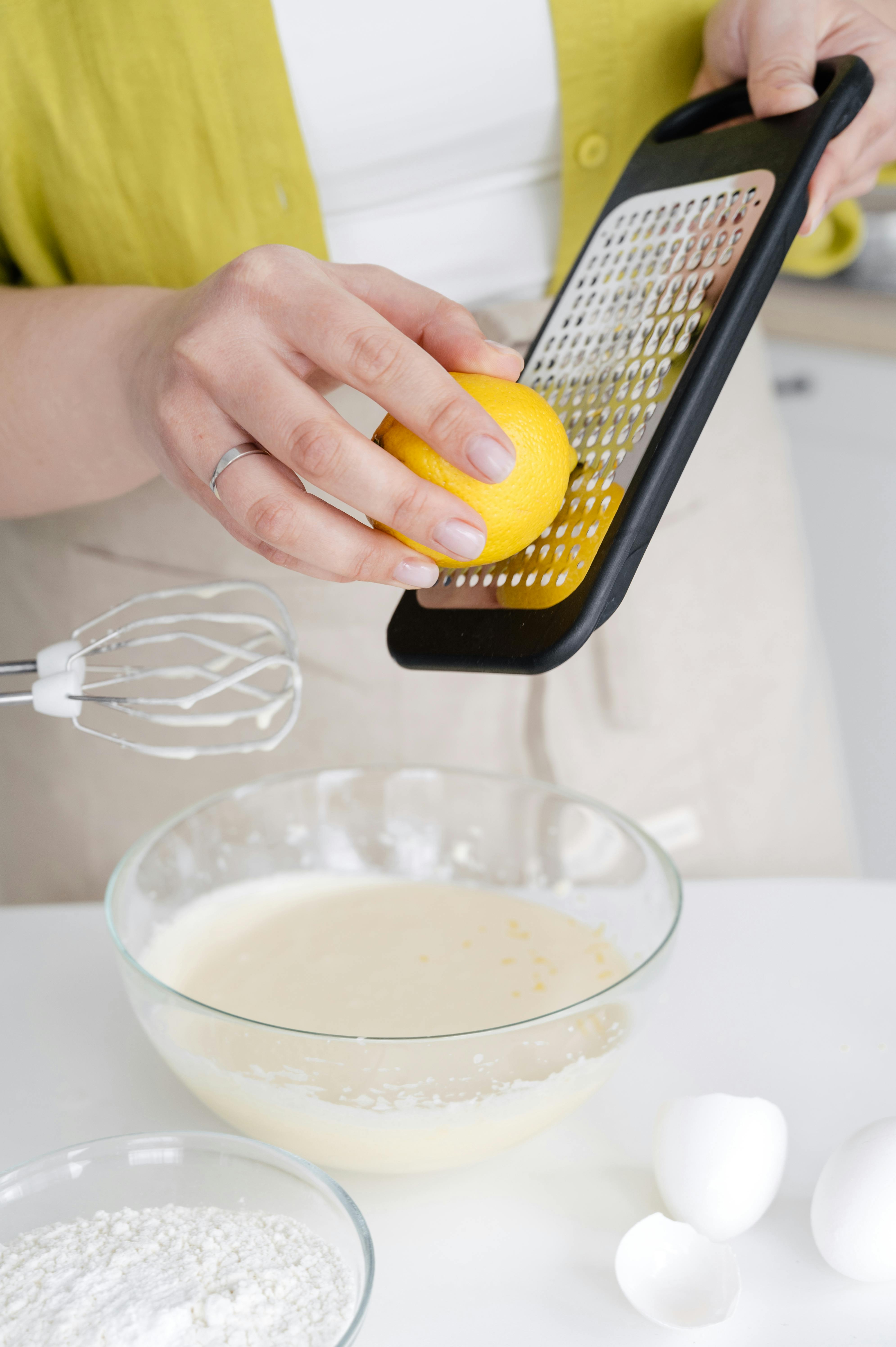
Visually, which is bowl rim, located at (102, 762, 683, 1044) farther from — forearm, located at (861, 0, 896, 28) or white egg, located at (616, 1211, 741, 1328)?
forearm, located at (861, 0, 896, 28)

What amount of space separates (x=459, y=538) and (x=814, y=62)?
0.42m

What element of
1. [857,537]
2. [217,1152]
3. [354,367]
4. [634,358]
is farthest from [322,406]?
[857,537]

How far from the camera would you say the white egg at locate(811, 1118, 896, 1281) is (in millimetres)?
523

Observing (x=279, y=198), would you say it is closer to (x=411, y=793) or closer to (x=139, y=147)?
(x=139, y=147)

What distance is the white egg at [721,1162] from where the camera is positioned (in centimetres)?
55

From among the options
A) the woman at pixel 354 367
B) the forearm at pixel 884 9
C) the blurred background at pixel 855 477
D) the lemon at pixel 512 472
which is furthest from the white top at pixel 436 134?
the blurred background at pixel 855 477

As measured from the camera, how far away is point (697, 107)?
0.72 meters

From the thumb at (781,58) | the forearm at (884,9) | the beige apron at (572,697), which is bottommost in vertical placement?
the beige apron at (572,697)

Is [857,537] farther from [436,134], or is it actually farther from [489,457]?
[489,457]

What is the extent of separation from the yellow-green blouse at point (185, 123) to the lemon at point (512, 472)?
0.34 metres

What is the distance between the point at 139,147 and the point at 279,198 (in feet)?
0.32

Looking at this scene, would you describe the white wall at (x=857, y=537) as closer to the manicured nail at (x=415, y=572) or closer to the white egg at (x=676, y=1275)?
the white egg at (x=676, y=1275)

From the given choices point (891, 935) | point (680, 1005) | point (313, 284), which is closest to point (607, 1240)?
point (680, 1005)

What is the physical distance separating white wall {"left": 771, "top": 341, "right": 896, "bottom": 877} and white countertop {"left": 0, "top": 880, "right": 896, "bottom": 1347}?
4.13 feet
